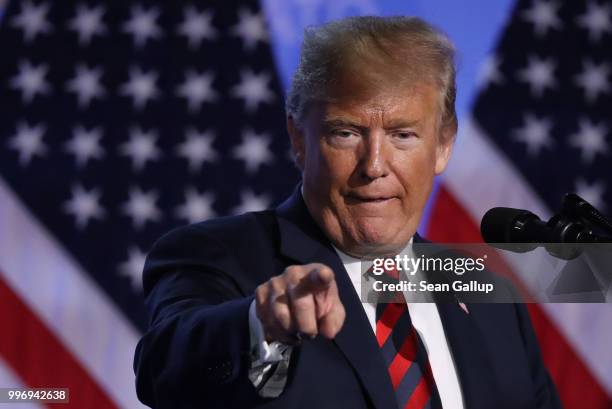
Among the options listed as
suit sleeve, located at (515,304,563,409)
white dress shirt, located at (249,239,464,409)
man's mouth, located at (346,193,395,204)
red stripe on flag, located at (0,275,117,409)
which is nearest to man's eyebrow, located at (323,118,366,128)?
man's mouth, located at (346,193,395,204)

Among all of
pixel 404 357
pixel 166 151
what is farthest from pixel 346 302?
pixel 166 151

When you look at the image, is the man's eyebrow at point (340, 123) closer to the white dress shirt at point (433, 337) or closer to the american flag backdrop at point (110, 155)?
the white dress shirt at point (433, 337)

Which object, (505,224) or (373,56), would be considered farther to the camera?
(373,56)

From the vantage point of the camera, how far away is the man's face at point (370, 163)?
1.43m

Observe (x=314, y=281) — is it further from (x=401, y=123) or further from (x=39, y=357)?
(x=39, y=357)

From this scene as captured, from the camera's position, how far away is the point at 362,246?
148 centimetres

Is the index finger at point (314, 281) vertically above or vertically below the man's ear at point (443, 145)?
above

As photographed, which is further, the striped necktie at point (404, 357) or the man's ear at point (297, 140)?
the man's ear at point (297, 140)

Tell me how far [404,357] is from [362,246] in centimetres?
21

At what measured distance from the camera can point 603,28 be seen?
9.66ft

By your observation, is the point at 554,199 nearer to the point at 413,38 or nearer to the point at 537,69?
the point at 537,69

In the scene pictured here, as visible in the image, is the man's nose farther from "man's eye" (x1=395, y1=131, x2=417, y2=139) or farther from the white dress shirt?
the white dress shirt

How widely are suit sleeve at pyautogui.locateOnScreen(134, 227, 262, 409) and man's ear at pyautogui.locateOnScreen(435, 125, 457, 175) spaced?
1.49 feet

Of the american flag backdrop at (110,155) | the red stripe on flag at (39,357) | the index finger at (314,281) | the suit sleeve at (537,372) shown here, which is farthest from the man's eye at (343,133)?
the red stripe on flag at (39,357)
